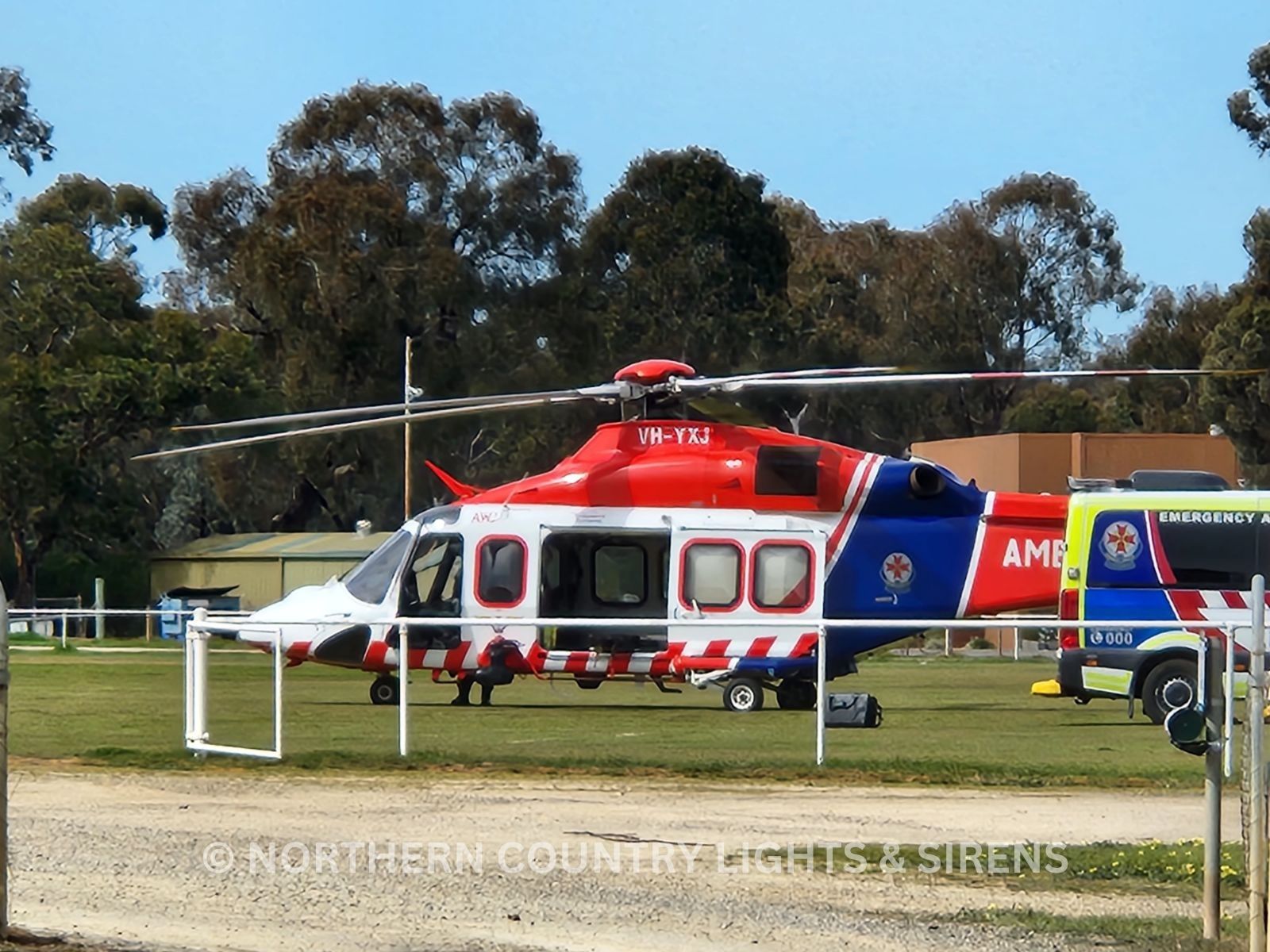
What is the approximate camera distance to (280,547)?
184 ft

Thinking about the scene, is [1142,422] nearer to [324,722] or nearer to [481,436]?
[481,436]

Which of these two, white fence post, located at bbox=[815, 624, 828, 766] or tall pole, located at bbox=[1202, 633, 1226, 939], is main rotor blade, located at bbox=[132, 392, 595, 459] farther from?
tall pole, located at bbox=[1202, 633, 1226, 939]

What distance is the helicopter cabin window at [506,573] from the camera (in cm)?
2239

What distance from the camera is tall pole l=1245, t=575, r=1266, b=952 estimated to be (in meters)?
8.36

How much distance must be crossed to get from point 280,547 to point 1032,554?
36.7m

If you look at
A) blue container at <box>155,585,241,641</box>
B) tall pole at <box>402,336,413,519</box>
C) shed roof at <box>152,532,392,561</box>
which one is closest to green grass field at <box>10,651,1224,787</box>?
blue container at <box>155,585,241,641</box>

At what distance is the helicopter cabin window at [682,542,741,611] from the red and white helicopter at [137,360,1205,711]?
18mm

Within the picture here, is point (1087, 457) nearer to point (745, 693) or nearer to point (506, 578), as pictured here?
point (506, 578)

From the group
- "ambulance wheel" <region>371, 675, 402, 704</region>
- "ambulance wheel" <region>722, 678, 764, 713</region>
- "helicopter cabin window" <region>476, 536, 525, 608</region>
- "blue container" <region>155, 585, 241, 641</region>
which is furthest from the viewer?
"blue container" <region>155, 585, 241, 641</region>

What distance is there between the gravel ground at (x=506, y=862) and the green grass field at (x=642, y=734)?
938mm

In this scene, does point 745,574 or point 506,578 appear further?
point 506,578

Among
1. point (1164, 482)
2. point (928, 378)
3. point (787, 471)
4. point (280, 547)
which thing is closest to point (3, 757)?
point (928, 378)

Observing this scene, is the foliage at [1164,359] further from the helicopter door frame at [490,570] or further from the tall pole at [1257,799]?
the tall pole at [1257,799]

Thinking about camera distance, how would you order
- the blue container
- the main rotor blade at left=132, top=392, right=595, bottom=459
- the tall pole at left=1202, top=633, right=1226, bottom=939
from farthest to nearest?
the blue container → the main rotor blade at left=132, top=392, right=595, bottom=459 → the tall pole at left=1202, top=633, right=1226, bottom=939
